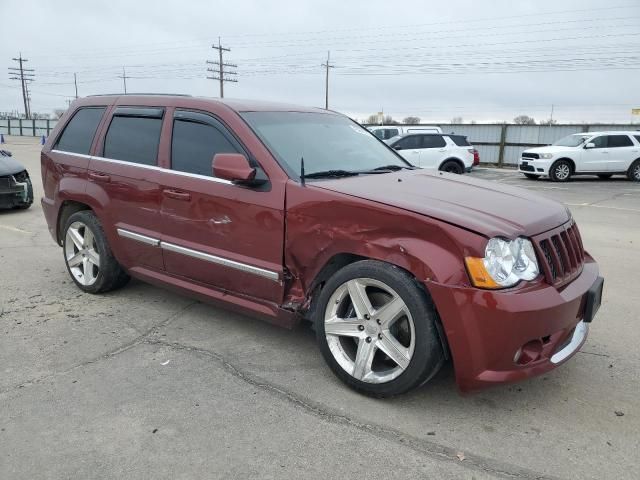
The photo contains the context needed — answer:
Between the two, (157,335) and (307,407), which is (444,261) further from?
(157,335)

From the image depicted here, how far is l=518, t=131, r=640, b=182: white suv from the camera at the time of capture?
62.0 ft

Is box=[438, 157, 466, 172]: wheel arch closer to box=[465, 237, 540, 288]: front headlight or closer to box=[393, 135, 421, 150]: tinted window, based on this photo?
box=[393, 135, 421, 150]: tinted window

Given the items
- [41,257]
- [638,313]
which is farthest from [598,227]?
[41,257]

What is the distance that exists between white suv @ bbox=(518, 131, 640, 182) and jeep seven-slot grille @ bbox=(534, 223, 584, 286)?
1707 centimetres

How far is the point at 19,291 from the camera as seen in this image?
200 inches

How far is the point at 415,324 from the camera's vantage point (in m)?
2.88

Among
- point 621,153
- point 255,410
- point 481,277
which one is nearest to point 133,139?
point 255,410

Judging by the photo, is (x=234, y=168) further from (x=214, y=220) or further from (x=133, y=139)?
(x=133, y=139)

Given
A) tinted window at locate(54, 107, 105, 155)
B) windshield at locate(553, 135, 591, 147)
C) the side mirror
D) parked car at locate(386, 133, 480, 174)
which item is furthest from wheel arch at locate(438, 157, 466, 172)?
the side mirror

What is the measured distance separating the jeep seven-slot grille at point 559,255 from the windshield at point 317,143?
1.43 meters

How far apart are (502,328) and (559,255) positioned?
71 cm

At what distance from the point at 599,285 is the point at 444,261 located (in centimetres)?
114

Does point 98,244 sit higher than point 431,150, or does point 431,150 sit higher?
point 431,150

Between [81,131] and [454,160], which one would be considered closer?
[81,131]
